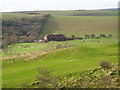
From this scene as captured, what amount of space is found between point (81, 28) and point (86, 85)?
90.9 m

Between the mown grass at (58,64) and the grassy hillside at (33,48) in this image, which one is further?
the grassy hillside at (33,48)

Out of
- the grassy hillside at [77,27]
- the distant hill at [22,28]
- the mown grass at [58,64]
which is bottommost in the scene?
the grassy hillside at [77,27]

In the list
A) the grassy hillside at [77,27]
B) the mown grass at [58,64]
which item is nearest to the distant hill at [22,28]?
the grassy hillside at [77,27]

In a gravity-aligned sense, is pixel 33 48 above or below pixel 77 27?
above

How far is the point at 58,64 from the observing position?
34000mm

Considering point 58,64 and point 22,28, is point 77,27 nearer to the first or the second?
point 22,28

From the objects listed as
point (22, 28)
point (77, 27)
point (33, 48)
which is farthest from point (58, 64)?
point (77, 27)

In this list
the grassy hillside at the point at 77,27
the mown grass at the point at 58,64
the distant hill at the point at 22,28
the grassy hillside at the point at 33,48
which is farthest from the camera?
the grassy hillside at the point at 77,27

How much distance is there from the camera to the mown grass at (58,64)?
2737 cm

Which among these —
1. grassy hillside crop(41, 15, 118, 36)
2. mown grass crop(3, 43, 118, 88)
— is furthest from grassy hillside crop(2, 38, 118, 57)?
grassy hillside crop(41, 15, 118, 36)

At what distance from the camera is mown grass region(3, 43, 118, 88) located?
2737 cm

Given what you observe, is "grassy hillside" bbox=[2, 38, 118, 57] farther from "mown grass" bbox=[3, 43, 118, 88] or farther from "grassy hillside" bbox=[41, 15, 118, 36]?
"grassy hillside" bbox=[41, 15, 118, 36]

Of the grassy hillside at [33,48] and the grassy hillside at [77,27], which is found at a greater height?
the grassy hillside at [33,48]

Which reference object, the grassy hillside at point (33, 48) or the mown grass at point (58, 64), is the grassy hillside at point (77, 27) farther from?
the mown grass at point (58, 64)
